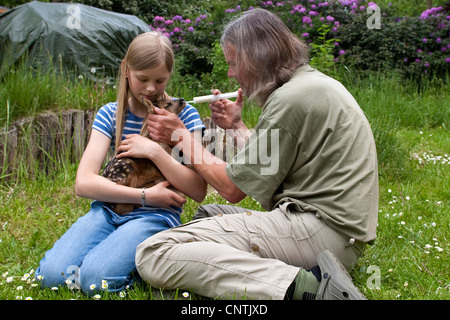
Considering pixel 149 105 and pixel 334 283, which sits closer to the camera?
pixel 334 283

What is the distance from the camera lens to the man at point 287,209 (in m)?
2.46

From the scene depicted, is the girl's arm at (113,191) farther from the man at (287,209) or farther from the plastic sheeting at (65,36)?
the plastic sheeting at (65,36)

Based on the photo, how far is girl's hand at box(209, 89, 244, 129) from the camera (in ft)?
11.1

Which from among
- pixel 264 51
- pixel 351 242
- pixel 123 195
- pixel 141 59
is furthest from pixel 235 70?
pixel 351 242

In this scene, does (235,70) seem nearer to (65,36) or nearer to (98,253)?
(98,253)

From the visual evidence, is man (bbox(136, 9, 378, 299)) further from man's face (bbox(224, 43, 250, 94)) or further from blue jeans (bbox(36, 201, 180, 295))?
blue jeans (bbox(36, 201, 180, 295))

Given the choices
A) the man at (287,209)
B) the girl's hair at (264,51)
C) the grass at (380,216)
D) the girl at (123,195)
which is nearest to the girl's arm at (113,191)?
the girl at (123,195)

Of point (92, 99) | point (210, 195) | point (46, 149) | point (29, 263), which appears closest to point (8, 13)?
point (92, 99)

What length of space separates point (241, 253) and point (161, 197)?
2.57 ft

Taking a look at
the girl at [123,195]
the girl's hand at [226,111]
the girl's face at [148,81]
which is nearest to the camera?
the girl at [123,195]

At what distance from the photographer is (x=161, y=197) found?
3.06 m

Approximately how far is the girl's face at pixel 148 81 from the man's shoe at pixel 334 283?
5.12 ft
